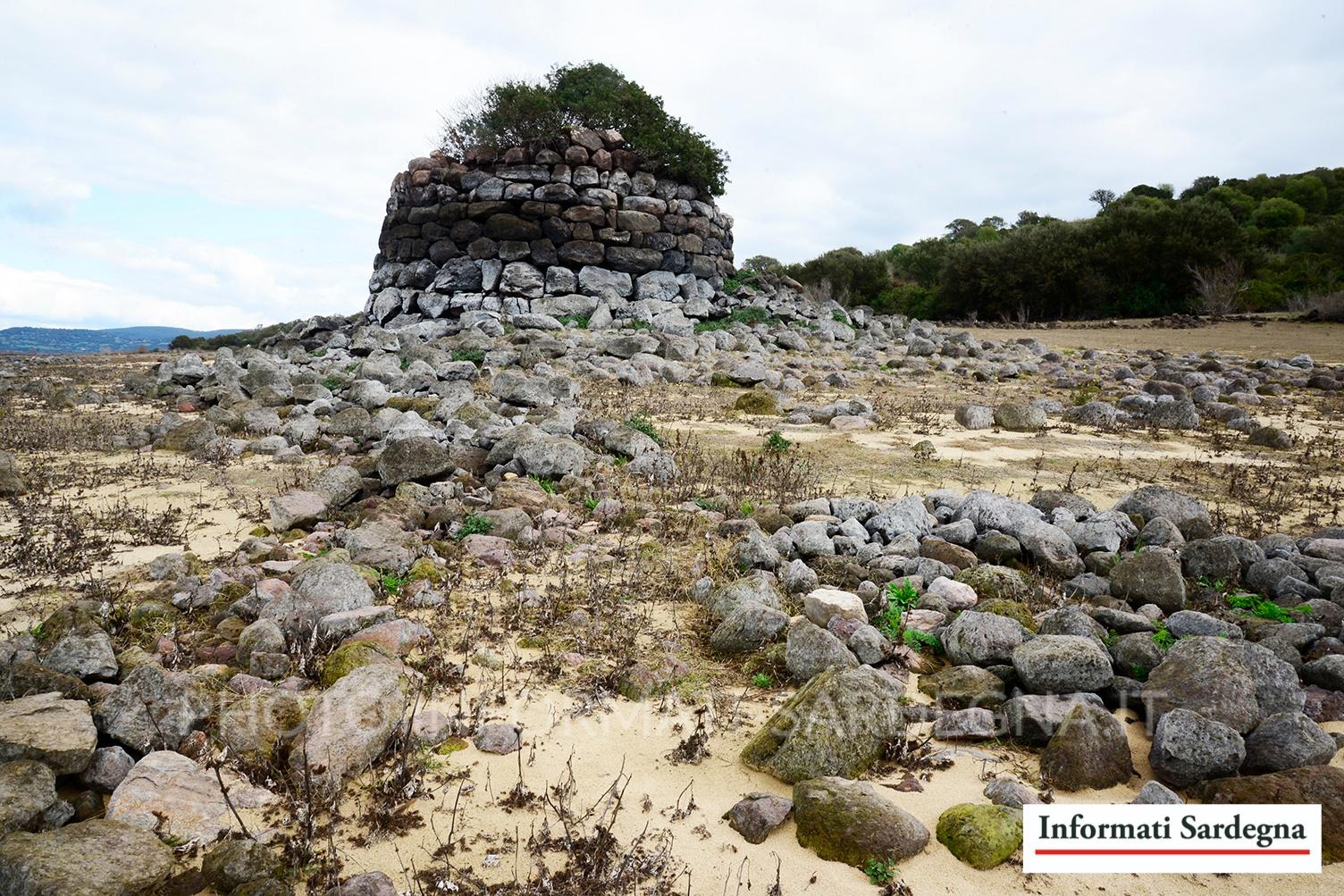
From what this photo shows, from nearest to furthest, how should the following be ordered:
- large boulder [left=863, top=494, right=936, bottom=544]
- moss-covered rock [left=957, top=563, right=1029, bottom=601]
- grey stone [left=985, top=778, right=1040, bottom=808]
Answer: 1. grey stone [left=985, top=778, right=1040, bottom=808]
2. moss-covered rock [left=957, top=563, right=1029, bottom=601]
3. large boulder [left=863, top=494, right=936, bottom=544]

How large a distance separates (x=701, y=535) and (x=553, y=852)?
279 cm

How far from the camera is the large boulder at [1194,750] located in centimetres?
262

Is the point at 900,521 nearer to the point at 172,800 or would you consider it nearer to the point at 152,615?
the point at 172,800

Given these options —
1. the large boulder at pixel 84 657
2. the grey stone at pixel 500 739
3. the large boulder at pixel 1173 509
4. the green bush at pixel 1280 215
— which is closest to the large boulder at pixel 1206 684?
the large boulder at pixel 1173 509

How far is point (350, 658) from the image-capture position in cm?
325

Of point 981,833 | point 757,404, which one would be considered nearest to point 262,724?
point 981,833

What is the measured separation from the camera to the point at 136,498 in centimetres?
580

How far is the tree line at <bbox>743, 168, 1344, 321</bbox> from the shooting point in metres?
21.8

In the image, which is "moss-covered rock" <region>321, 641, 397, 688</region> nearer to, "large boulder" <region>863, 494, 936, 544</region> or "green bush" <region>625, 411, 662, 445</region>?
"large boulder" <region>863, 494, 936, 544</region>

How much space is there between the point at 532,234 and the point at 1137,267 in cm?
1861

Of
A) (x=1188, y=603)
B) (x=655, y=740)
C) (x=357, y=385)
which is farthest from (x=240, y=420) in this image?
(x=1188, y=603)

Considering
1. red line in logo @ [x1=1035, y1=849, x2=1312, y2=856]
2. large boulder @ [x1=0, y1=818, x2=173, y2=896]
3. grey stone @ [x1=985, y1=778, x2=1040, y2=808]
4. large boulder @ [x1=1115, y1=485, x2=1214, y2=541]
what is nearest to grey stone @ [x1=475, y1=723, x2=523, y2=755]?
large boulder @ [x1=0, y1=818, x2=173, y2=896]

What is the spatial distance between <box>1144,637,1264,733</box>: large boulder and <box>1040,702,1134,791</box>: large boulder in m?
0.30

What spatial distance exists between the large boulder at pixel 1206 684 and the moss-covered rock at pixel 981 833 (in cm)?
90
